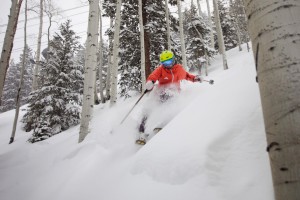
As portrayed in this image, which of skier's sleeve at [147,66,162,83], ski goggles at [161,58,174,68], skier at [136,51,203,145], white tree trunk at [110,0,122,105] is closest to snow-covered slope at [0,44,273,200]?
skier at [136,51,203,145]

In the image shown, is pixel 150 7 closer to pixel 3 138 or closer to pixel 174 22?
pixel 174 22

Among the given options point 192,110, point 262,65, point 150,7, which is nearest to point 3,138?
point 150,7

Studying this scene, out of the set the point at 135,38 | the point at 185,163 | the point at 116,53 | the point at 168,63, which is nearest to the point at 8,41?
the point at 168,63

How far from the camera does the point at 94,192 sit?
2.97 m

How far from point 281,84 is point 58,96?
13991 mm

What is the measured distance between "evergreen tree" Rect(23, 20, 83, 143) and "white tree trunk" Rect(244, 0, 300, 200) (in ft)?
41.3

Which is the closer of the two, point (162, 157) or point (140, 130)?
point (162, 157)

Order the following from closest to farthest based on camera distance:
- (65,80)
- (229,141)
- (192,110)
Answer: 1. (229,141)
2. (192,110)
3. (65,80)

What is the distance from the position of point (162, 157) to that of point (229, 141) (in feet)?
2.35

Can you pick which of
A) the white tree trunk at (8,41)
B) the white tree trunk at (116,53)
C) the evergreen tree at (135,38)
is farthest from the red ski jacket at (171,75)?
the evergreen tree at (135,38)

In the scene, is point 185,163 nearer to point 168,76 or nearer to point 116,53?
point 168,76

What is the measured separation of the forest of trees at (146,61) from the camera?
1.02m

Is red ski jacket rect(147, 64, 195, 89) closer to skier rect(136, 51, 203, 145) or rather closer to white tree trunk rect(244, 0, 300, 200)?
skier rect(136, 51, 203, 145)

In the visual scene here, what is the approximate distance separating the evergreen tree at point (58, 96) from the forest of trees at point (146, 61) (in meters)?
0.05
